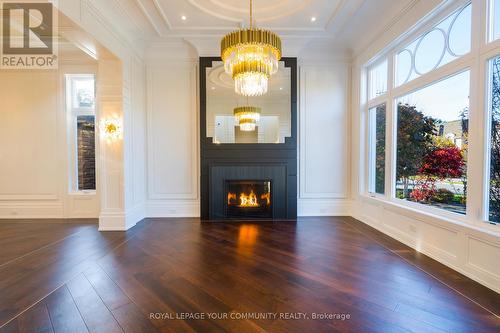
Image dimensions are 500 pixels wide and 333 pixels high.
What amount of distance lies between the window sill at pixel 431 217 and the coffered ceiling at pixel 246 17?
316cm

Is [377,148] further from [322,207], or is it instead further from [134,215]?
[134,215]

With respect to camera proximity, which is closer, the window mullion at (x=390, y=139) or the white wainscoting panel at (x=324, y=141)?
the window mullion at (x=390, y=139)

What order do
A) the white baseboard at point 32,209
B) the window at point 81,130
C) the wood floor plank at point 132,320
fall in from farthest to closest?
the window at point 81,130, the white baseboard at point 32,209, the wood floor plank at point 132,320

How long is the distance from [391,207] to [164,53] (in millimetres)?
5701

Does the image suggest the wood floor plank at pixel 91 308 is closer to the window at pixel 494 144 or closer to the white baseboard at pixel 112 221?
the white baseboard at pixel 112 221

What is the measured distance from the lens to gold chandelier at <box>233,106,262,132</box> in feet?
16.9

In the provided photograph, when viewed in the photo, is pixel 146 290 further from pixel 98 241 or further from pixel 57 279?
pixel 98 241

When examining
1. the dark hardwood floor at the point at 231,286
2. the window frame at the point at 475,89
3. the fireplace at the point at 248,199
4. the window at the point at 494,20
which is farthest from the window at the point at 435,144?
the fireplace at the point at 248,199

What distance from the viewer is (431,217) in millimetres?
3256

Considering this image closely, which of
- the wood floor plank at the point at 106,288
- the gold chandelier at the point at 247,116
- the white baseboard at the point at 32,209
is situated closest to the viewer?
the wood floor plank at the point at 106,288

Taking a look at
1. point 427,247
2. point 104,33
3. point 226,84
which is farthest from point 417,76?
point 104,33

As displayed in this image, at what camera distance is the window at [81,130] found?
5520mm

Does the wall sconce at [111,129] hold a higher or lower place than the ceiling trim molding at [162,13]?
lower

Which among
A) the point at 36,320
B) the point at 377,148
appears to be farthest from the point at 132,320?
the point at 377,148
